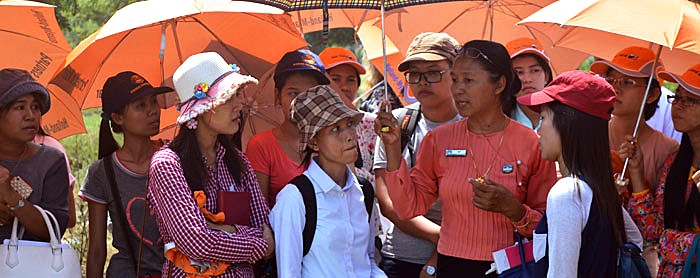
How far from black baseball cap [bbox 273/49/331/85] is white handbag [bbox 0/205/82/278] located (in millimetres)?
1645

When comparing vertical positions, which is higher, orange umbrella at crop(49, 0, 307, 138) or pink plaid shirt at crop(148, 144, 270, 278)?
orange umbrella at crop(49, 0, 307, 138)

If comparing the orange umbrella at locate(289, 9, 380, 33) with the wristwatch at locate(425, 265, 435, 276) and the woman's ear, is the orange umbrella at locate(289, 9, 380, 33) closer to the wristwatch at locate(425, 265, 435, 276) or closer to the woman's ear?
the woman's ear

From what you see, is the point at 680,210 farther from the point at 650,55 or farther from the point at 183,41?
the point at 183,41

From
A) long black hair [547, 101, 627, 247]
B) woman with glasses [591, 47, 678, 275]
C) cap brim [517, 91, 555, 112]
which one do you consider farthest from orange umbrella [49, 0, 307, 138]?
woman with glasses [591, 47, 678, 275]

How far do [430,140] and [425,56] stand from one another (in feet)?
2.31

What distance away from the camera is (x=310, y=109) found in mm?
3768

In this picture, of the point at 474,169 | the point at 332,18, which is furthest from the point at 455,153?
the point at 332,18

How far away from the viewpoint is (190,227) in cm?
322

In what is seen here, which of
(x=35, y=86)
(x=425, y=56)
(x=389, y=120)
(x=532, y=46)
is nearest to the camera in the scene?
(x=389, y=120)

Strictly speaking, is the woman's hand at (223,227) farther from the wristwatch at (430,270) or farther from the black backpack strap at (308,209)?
the wristwatch at (430,270)

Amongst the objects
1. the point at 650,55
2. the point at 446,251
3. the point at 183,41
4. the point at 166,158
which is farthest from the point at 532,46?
the point at 166,158

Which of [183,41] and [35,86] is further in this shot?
[183,41]

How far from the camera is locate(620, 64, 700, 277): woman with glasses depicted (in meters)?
3.87

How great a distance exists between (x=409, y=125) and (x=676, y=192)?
1.61 meters
